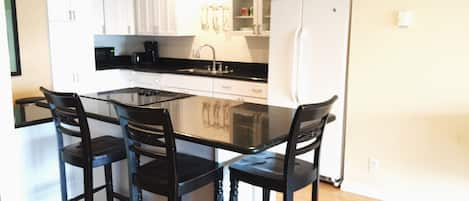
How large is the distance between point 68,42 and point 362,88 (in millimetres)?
3111

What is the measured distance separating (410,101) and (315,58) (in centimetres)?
85

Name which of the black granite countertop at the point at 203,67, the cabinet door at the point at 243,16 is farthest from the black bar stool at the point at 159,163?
the cabinet door at the point at 243,16

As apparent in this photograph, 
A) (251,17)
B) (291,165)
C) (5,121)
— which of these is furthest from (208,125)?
(251,17)

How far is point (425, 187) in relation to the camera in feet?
10.3

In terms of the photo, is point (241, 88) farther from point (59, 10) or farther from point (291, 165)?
point (291, 165)

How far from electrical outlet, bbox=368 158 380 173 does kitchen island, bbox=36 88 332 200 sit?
4.09ft

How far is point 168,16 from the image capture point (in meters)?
4.91

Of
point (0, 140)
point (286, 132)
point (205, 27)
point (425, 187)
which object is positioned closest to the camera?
point (0, 140)

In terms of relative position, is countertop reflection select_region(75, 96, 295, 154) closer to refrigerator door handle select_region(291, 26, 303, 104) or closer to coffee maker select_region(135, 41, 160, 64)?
refrigerator door handle select_region(291, 26, 303, 104)

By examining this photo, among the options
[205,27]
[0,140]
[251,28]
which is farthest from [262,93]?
[0,140]

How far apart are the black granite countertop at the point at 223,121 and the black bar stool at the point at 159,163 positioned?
12 centimetres

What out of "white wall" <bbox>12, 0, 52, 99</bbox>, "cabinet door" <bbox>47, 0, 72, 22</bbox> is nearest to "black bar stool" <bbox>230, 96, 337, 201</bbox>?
"white wall" <bbox>12, 0, 52, 99</bbox>

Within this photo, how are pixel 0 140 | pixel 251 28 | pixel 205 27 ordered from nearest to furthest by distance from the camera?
pixel 0 140 < pixel 251 28 < pixel 205 27

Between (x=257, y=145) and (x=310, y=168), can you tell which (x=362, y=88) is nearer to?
(x=310, y=168)
